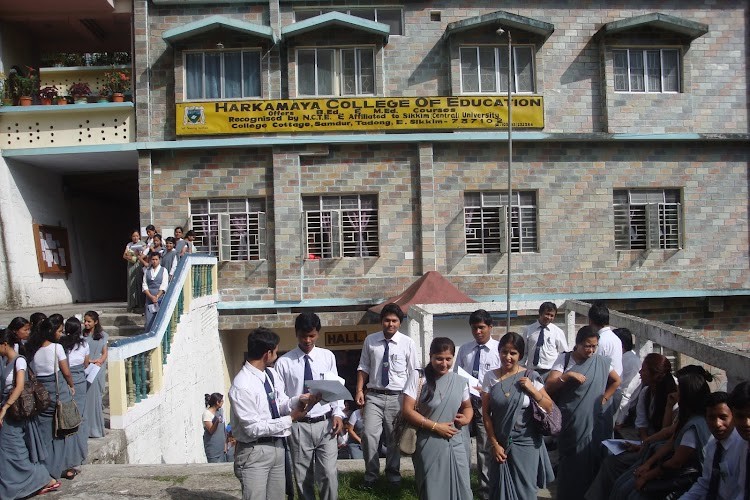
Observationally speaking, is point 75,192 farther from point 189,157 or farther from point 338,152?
point 338,152

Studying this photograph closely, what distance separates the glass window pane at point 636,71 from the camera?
15.1 meters

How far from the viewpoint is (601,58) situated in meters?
15.0

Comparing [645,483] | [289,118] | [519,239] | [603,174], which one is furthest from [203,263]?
[645,483]

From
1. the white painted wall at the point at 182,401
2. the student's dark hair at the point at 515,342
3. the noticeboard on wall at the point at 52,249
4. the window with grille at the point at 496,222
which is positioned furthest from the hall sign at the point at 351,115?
the student's dark hair at the point at 515,342

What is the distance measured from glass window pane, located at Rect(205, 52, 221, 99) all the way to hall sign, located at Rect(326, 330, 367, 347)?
5555 mm

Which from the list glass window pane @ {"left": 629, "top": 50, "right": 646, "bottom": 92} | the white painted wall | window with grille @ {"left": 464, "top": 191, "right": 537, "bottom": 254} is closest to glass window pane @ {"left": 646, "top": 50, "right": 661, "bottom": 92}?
glass window pane @ {"left": 629, "top": 50, "right": 646, "bottom": 92}

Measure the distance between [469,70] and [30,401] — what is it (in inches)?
449

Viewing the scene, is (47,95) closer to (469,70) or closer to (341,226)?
(341,226)

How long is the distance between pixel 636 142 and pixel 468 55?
→ 13.1 ft

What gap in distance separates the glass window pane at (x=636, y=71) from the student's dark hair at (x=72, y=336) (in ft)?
40.4

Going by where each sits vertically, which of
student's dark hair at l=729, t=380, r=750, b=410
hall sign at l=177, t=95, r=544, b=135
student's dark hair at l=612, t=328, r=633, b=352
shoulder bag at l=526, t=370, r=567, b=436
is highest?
hall sign at l=177, t=95, r=544, b=135

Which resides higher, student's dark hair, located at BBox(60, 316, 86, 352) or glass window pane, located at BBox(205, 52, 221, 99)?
glass window pane, located at BBox(205, 52, 221, 99)

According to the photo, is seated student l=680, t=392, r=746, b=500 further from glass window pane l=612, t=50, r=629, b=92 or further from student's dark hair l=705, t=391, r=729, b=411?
glass window pane l=612, t=50, r=629, b=92

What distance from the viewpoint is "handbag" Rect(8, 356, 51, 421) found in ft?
18.8
